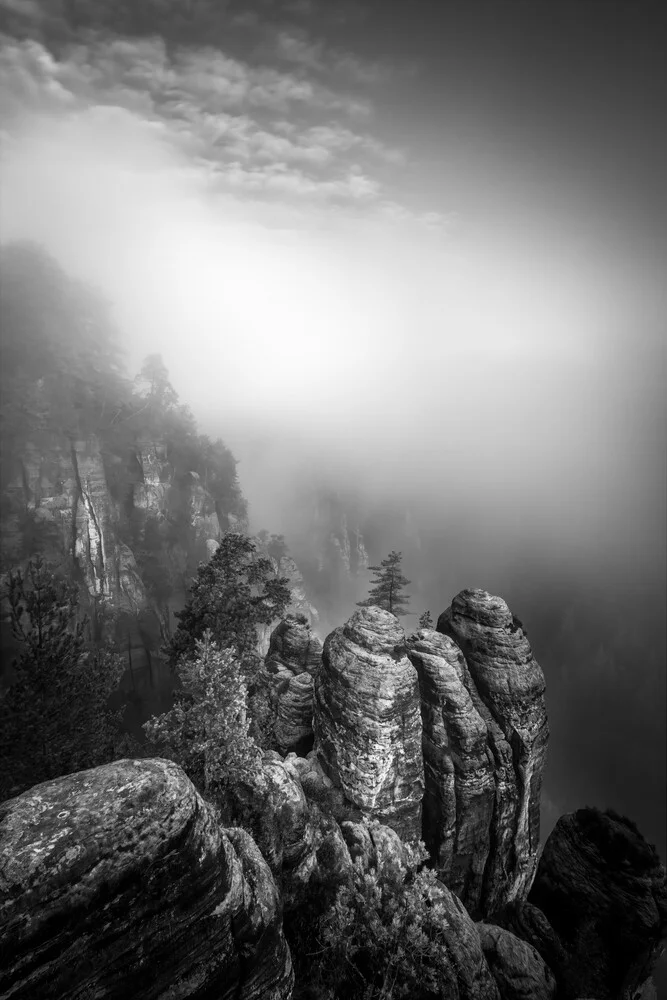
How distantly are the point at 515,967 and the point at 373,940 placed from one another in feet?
35.1

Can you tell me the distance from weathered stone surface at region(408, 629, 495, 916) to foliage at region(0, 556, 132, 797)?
22171 millimetres

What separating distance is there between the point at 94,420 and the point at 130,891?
196 feet

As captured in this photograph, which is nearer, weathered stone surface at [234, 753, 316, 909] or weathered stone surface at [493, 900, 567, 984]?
weathered stone surface at [234, 753, 316, 909]

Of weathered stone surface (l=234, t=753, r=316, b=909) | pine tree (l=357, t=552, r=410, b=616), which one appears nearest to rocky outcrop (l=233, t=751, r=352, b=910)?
weathered stone surface (l=234, t=753, r=316, b=909)

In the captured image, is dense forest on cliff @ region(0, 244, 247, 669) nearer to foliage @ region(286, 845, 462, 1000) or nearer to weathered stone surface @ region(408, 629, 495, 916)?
foliage @ region(286, 845, 462, 1000)

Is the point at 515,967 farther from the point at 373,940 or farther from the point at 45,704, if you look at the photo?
the point at 45,704

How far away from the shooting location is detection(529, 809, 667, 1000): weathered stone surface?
20688 mm

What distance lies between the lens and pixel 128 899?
8.47 meters

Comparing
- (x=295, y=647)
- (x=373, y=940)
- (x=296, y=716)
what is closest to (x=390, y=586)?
(x=295, y=647)

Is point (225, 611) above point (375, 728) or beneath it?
above

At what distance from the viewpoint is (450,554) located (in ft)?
448

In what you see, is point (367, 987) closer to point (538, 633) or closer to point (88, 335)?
point (88, 335)

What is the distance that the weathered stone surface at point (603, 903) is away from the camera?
67.9ft

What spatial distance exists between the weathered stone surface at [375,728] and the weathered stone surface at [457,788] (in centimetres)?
182
